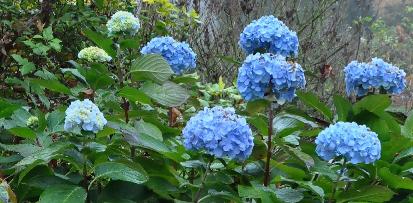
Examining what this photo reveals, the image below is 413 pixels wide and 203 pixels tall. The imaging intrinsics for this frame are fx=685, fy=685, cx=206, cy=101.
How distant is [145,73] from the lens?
2.30m

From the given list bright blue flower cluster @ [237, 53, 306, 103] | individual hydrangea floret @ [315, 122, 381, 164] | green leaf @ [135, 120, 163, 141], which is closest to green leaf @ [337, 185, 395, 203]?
individual hydrangea floret @ [315, 122, 381, 164]

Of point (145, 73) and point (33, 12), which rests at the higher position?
point (33, 12)

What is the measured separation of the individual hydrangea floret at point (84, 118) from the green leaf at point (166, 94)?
1.32 ft

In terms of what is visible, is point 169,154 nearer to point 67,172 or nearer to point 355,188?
point 67,172

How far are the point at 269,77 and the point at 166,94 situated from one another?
0.36 metres

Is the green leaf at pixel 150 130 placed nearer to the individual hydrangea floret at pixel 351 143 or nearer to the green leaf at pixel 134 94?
the green leaf at pixel 134 94

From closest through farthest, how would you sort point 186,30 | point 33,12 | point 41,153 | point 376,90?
point 41,153, point 376,90, point 33,12, point 186,30

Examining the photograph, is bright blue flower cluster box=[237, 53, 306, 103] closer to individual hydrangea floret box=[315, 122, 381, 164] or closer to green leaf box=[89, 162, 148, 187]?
individual hydrangea floret box=[315, 122, 381, 164]

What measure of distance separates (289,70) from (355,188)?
458 mm

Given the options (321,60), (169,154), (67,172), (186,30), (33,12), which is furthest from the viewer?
(321,60)

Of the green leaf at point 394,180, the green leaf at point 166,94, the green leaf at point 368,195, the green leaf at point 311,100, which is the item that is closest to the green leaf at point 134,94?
the green leaf at point 166,94

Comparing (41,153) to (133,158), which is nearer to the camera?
(41,153)

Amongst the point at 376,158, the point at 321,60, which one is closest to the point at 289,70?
the point at 376,158

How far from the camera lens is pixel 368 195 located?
2.02m
